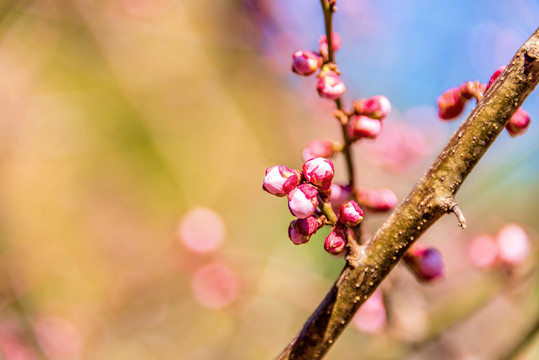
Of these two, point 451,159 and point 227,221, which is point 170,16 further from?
point 451,159

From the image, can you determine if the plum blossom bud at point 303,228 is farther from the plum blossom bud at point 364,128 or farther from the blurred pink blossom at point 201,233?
the blurred pink blossom at point 201,233

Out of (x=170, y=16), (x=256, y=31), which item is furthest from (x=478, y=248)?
(x=170, y=16)

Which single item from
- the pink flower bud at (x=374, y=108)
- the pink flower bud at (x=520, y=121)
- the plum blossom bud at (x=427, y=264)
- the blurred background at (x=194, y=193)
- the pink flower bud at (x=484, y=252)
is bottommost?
the blurred background at (x=194, y=193)

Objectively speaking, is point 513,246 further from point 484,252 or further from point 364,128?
point 364,128

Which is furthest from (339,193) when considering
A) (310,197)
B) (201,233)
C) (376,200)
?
(201,233)

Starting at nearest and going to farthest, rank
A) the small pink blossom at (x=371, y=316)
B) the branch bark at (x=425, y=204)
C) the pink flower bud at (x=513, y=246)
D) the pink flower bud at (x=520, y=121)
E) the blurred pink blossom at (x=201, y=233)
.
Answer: the branch bark at (x=425, y=204) → the pink flower bud at (x=520, y=121) → the pink flower bud at (x=513, y=246) → the small pink blossom at (x=371, y=316) → the blurred pink blossom at (x=201, y=233)

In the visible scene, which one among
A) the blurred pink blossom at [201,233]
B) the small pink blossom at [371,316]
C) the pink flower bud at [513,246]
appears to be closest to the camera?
the pink flower bud at [513,246]

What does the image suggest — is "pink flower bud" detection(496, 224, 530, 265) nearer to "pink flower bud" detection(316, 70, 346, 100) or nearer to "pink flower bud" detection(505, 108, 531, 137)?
"pink flower bud" detection(505, 108, 531, 137)

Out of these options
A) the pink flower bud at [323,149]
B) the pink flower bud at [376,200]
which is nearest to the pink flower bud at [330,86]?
the pink flower bud at [323,149]
